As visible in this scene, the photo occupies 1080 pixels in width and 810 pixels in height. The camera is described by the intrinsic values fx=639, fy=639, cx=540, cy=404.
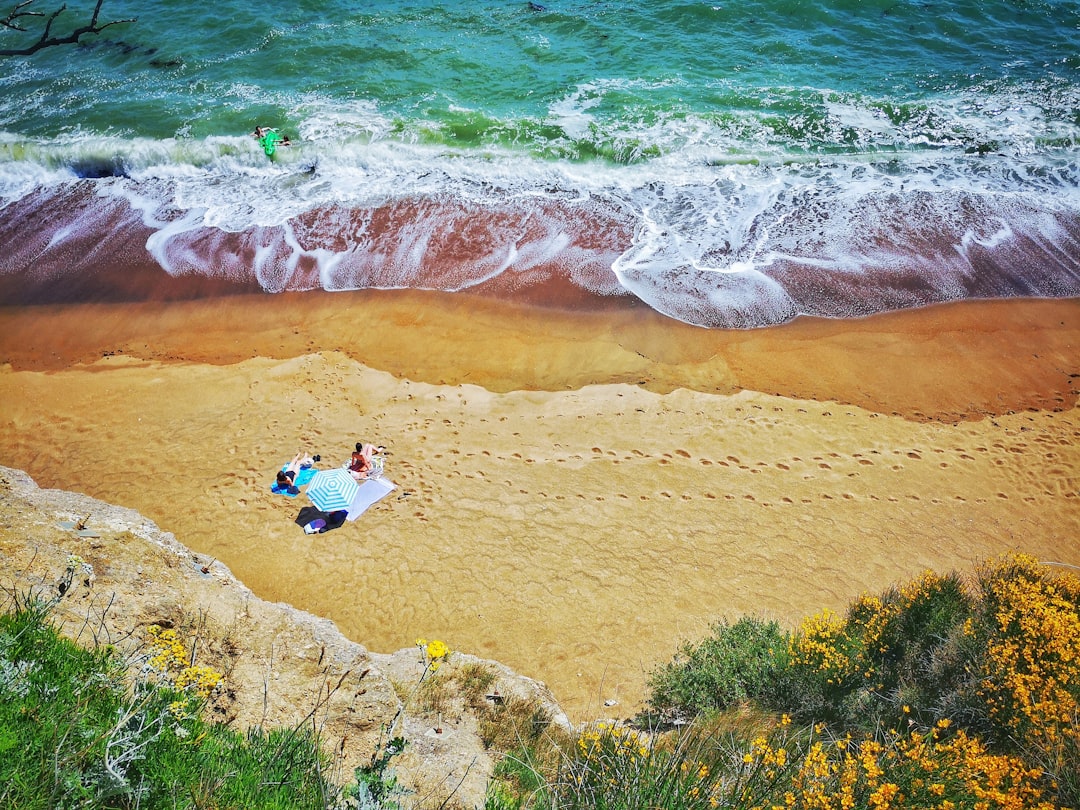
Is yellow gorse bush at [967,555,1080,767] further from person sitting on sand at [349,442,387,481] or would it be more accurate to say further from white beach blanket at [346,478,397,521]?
person sitting on sand at [349,442,387,481]

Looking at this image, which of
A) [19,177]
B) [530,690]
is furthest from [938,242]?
[19,177]

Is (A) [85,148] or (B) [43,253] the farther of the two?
(A) [85,148]

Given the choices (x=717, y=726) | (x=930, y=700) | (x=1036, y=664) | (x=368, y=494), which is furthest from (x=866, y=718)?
(x=368, y=494)

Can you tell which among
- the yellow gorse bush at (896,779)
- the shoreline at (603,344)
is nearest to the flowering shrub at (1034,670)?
the yellow gorse bush at (896,779)

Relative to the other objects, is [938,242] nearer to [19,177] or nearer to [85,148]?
[85,148]

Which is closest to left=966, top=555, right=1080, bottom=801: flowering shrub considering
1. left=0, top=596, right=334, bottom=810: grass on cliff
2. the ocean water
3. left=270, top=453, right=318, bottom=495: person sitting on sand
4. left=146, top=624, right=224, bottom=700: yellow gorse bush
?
left=0, top=596, right=334, bottom=810: grass on cliff

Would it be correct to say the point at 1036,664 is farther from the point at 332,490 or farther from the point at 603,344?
the point at 603,344

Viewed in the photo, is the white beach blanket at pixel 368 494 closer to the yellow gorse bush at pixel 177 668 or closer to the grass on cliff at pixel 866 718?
the yellow gorse bush at pixel 177 668
